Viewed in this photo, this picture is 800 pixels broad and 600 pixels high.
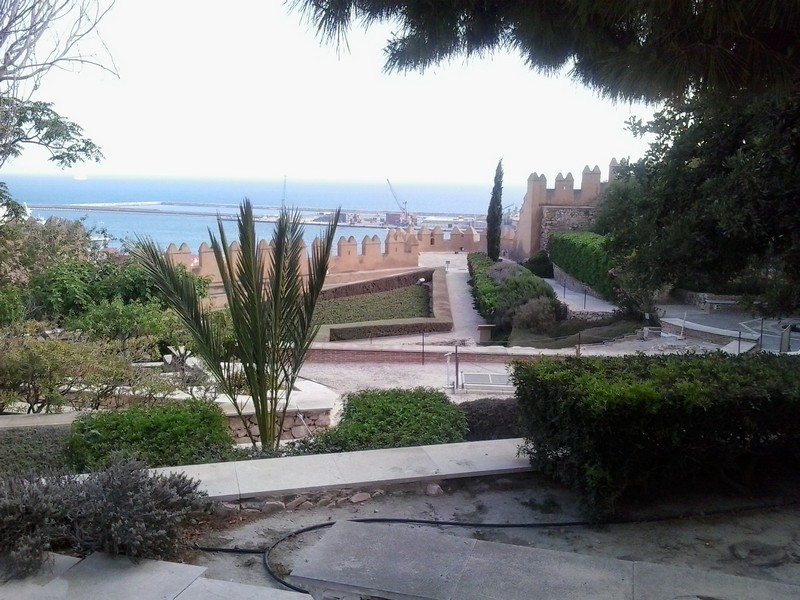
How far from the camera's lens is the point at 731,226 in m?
4.74

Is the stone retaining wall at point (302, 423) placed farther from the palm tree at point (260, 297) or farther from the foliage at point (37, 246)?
the foliage at point (37, 246)

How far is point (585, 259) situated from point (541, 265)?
6630 millimetres

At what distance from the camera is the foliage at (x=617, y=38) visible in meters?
2.63

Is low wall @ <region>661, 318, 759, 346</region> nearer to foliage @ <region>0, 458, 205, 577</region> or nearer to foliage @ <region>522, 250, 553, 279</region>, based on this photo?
foliage @ <region>0, 458, 205, 577</region>

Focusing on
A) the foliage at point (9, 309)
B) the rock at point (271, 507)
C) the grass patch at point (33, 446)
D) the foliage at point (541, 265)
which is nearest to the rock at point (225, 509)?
the rock at point (271, 507)

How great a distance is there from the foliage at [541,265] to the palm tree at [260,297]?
2666 cm

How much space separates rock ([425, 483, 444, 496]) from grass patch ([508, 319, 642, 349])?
39.3 ft

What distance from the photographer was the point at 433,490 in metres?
3.64

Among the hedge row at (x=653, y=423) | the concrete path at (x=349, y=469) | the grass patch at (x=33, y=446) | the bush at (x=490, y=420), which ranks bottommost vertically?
the grass patch at (x=33, y=446)

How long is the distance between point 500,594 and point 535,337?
15559mm

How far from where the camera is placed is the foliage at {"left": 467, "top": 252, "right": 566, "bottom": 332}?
64.4 feet

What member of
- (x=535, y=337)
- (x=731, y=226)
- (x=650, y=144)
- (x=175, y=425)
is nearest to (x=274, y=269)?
(x=175, y=425)

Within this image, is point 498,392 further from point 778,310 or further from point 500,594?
point 500,594

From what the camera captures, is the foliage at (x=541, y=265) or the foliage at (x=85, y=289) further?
the foliage at (x=541, y=265)
